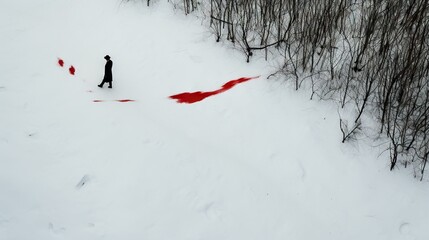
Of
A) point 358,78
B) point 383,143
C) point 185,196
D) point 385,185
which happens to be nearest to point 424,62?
point 358,78

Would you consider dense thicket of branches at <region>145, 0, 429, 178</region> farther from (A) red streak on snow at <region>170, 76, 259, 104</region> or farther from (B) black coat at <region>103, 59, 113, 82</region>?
(B) black coat at <region>103, 59, 113, 82</region>

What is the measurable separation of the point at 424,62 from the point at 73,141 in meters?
7.08

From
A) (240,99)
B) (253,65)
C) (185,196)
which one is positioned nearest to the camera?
(185,196)

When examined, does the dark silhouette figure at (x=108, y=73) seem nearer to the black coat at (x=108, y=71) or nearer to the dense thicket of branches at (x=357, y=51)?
the black coat at (x=108, y=71)

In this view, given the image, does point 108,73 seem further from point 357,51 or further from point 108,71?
point 357,51

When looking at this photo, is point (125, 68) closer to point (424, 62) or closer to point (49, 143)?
point (49, 143)

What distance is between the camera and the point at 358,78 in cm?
736

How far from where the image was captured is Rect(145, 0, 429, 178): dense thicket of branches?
6418mm

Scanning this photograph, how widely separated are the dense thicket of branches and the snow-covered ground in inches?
18.8

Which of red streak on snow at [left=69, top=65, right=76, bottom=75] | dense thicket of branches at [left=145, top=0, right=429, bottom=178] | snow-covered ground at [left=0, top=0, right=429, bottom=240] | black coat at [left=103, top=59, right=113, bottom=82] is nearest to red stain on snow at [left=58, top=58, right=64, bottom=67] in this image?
snow-covered ground at [left=0, top=0, right=429, bottom=240]

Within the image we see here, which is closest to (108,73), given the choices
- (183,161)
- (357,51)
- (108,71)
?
(108,71)

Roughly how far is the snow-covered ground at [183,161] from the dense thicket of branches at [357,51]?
0.48 metres

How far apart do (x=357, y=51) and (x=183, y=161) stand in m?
4.40

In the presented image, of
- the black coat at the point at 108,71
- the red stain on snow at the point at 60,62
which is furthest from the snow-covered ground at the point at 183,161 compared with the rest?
the black coat at the point at 108,71
